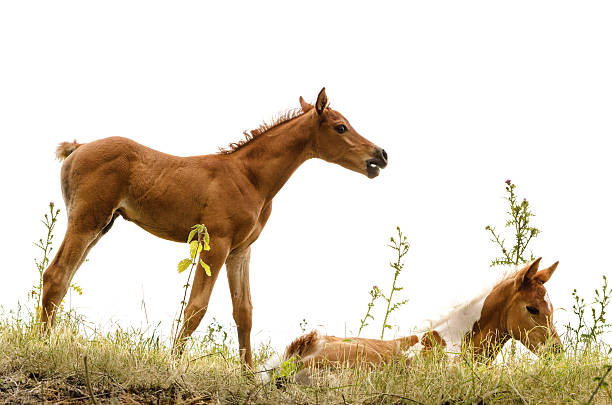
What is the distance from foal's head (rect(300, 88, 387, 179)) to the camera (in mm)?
6488

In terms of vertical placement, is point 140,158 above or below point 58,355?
above

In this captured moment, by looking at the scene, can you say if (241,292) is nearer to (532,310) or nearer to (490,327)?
(490,327)

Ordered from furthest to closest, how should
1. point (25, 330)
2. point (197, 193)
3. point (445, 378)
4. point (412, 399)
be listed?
point (197, 193)
point (25, 330)
point (445, 378)
point (412, 399)

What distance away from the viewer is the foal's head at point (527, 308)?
5.66 m

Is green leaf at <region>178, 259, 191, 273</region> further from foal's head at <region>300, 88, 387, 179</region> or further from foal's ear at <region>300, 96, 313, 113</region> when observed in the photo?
foal's ear at <region>300, 96, 313, 113</region>

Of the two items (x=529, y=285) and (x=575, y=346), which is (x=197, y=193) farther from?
(x=575, y=346)

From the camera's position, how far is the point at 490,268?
6.10 meters

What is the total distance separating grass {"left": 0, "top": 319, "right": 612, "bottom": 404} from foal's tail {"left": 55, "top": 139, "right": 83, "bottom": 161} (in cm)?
213

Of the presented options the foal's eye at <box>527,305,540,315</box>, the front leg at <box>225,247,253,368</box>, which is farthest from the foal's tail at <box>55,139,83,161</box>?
the foal's eye at <box>527,305,540,315</box>

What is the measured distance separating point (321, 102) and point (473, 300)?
2341 mm

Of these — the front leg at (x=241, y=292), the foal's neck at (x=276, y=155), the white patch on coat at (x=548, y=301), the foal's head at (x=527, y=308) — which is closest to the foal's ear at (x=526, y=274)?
the foal's head at (x=527, y=308)

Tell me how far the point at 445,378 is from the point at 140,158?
11.4 ft

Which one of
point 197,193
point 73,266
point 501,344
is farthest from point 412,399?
point 73,266

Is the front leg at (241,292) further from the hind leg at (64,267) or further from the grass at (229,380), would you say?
the hind leg at (64,267)
